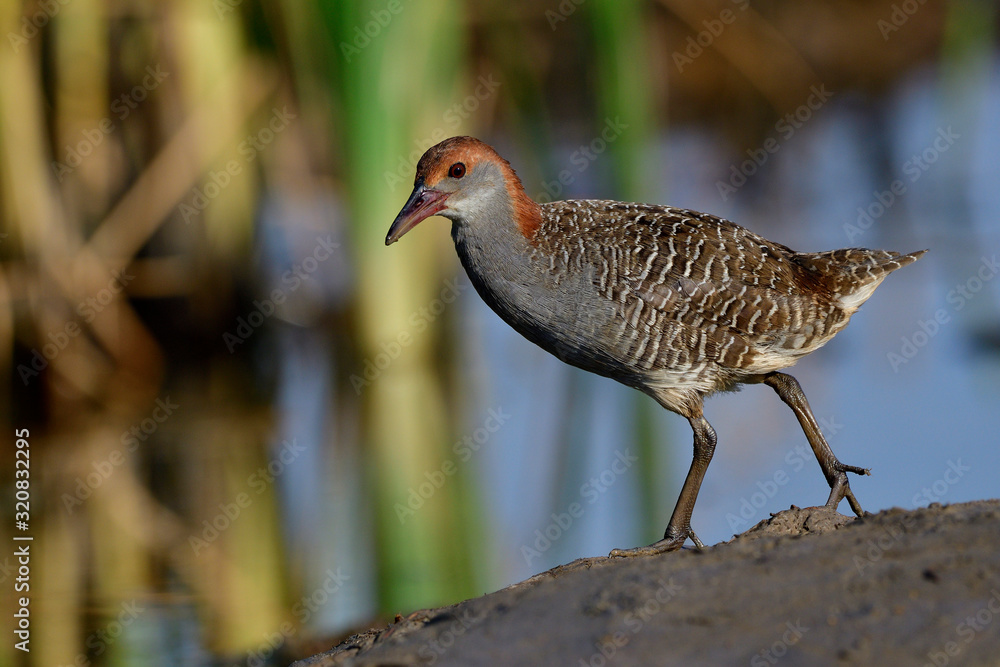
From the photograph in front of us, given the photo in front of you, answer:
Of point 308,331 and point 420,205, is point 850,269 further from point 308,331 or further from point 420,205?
point 308,331

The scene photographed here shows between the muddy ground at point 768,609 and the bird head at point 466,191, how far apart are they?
6.45 ft

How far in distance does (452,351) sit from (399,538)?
2.59 metres

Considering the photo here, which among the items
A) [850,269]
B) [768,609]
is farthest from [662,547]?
[768,609]

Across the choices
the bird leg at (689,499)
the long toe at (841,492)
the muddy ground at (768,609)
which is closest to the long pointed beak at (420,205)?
the bird leg at (689,499)

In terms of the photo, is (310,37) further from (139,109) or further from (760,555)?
(760,555)

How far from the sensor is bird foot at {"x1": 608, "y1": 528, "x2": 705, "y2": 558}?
4646mm

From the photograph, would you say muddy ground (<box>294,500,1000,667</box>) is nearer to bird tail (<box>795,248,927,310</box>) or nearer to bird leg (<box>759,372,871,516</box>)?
bird leg (<box>759,372,871,516</box>)

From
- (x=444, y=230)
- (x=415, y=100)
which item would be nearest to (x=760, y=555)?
(x=415, y=100)

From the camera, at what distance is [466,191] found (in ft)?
16.9

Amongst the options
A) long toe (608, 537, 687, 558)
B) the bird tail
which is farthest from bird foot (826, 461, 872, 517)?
the bird tail

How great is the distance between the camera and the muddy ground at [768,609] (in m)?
2.91

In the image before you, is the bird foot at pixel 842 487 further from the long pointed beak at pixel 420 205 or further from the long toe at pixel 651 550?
the long pointed beak at pixel 420 205

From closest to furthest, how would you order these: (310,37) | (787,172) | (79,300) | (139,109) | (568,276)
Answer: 1. (568,276)
2. (310,37)
3. (79,300)
4. (139,109)
5. (787,172)

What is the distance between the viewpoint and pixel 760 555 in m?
3.49
